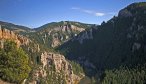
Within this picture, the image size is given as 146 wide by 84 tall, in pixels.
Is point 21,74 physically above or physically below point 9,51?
below

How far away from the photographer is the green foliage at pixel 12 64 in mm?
92812

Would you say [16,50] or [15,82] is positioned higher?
[16,50]

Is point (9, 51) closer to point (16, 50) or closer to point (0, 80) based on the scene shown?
point (16, 50)

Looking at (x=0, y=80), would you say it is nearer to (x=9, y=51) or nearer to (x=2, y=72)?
(x=2, y=72)

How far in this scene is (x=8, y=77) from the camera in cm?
9344

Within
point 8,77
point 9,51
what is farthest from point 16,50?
point 8,77

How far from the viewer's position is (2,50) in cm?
9694

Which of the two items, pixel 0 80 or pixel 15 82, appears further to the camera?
pixel 15 82

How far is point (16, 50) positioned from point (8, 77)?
8176 mm

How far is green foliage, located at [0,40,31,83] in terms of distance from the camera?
92812 millimetres

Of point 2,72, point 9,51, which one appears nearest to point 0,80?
point 2,72

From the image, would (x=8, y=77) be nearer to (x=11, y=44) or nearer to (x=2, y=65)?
(x=2, y=65)

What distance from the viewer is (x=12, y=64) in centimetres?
9338

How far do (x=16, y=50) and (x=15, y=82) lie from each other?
362 inches
